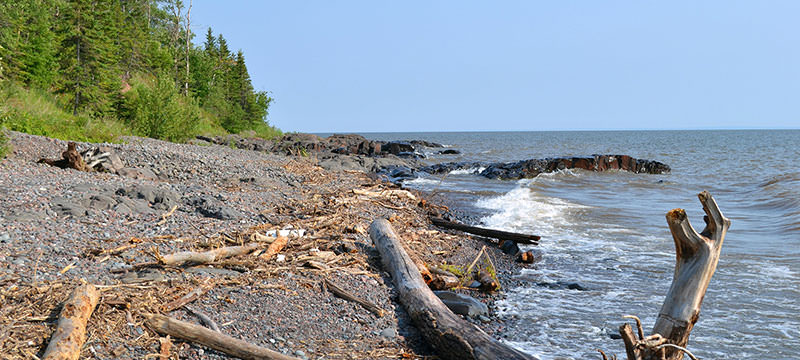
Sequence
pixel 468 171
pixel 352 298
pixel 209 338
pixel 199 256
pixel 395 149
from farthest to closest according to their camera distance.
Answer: pixel 395 149 → pixel 468 171 → pixel 199 256 → pixel 352 298 → pixel 209 338

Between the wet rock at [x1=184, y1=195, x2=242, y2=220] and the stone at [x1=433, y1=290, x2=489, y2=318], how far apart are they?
4.18 metres

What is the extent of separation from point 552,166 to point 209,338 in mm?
28627

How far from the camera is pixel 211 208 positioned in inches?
372

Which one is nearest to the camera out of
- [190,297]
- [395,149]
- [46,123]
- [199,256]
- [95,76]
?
[190,297]

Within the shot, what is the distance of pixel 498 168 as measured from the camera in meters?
30.7

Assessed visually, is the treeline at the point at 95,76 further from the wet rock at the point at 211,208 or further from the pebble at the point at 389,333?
the pebble at the point at 389,333

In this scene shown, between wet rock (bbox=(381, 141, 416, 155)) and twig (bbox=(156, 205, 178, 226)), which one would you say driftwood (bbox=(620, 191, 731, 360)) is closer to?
twig (bbox=(156, 205, 178, 226))

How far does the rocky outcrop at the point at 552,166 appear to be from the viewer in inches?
1155

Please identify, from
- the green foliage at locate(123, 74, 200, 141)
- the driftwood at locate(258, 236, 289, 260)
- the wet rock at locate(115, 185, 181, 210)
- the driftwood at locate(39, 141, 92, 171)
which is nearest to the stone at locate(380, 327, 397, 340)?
the driftwood at locate(258, 236, 289, 260)

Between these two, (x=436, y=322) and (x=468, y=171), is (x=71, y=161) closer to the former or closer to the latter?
(x=436, y=322)

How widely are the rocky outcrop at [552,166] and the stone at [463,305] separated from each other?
22.1 metres

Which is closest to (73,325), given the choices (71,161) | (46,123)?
(71,161)

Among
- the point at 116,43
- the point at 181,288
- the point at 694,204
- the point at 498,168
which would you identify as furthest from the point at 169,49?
the point at 181,288

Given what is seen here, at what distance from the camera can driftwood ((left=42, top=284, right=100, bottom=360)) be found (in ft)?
13.0
